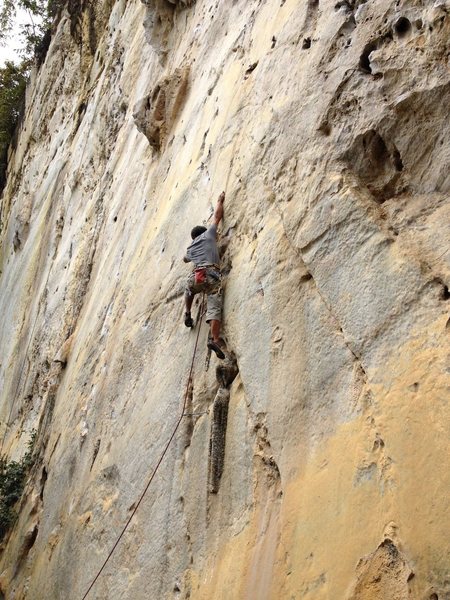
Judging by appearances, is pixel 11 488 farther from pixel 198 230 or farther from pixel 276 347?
pixel 276 347

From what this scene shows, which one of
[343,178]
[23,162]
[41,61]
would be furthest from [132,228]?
[41,61]

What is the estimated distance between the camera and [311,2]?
6.89 meters

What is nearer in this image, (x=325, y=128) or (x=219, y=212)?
(x=325, y=128)

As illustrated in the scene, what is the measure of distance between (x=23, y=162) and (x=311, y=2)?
19.5m

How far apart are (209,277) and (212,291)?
14cm

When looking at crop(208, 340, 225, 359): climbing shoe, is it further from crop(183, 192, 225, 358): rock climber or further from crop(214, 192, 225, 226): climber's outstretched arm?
crop(214, 192, 225, 226): climber's outstretched arm

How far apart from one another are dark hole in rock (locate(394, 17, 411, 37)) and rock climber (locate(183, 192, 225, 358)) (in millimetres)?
2426

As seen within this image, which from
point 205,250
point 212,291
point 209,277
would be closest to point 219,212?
point 205,250

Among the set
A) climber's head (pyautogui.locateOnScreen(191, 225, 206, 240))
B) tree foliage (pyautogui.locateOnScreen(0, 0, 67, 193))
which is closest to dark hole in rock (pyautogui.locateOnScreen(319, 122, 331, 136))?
climber's head (pyautogui.locateOnScreen(191, 225, 206, 240))

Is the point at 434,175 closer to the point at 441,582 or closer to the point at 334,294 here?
the point at 334,294

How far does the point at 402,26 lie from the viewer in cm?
554

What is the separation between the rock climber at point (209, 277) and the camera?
21.0 feet

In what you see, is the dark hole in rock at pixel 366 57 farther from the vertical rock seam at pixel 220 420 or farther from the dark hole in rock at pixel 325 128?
the vertical rock seam at pixel 220 420

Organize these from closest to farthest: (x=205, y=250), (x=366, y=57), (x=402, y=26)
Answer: (x=402, y=26) < (x=366, y=57) < (x=205, y=250)
